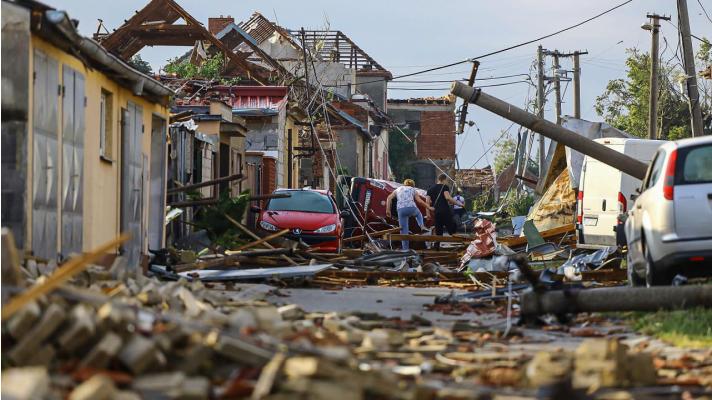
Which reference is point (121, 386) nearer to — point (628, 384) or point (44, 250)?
point (628, 384)

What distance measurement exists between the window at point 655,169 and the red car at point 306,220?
12502 mm

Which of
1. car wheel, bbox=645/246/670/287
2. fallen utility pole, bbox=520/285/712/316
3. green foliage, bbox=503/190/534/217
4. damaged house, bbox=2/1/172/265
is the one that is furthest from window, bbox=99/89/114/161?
green foliage, bbox=503/190/534/217

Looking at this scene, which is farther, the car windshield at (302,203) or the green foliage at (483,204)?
the green foliage at (483,204)

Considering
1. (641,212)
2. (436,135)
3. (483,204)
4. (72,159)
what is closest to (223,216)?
(72,159)

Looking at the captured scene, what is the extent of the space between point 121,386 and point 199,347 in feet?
1.92

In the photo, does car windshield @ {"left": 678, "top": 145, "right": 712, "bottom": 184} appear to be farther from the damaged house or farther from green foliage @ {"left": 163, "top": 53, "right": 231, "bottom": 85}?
green foliage @ {"left": 163, "top": 53, "right": 231, "bottom": 85}

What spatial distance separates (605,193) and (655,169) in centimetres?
1019

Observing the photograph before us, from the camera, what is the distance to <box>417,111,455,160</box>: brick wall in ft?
311

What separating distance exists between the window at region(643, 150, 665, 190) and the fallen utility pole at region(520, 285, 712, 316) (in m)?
2.76

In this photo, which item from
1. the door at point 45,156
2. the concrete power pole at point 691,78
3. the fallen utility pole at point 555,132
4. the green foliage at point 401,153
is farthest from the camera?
the green foliage at point 401,153

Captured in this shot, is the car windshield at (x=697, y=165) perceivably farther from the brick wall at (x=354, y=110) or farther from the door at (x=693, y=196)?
the brick wall at (x=354, y=110)

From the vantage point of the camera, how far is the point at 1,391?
19.7 ft

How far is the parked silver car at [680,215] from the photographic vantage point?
46.1 ft

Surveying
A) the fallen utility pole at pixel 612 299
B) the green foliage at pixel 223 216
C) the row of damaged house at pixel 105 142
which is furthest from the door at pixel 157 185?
the fallen utility pole at pixel 612 299
